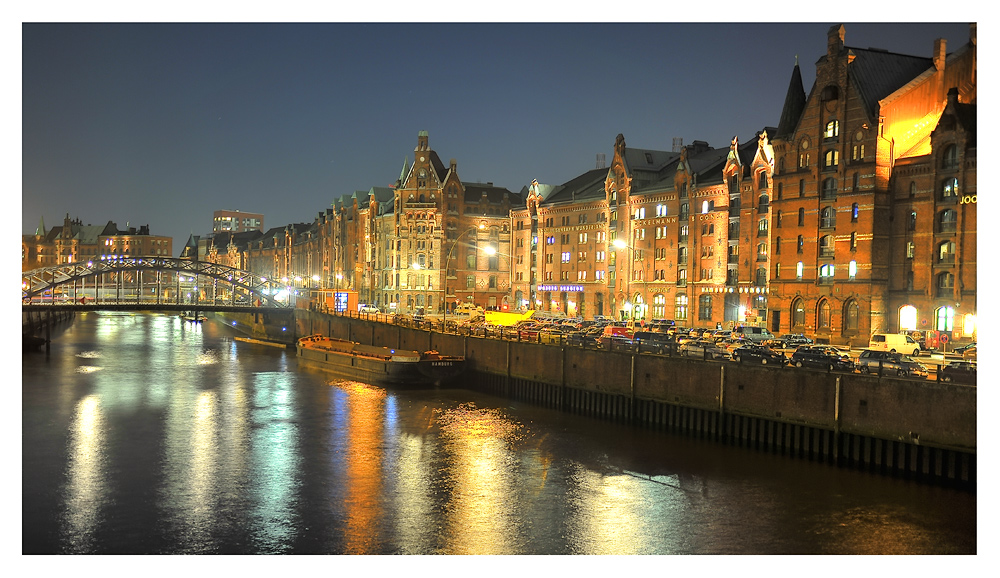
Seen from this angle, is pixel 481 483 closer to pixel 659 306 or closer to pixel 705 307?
pixel 705 307

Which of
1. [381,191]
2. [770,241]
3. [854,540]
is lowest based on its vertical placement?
[854,540]

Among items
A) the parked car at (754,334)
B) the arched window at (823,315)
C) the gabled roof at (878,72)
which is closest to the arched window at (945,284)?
the arched window at (823,315)

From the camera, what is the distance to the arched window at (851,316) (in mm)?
63631

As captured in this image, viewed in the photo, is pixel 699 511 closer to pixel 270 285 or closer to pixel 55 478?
pixel 55 478

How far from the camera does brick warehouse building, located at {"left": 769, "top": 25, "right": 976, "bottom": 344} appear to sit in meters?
58.5

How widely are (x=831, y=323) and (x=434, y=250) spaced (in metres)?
71.6

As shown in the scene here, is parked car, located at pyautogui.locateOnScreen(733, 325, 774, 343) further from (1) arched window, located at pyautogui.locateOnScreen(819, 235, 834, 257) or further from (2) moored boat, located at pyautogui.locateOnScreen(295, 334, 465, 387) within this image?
(2) moored boat, located at pyautogui.locateOnScreen(295, 334, 465, 387)

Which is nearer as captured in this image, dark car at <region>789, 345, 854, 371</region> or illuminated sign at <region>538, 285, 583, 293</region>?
dark car at <region>789, 345, 854, 371</region>

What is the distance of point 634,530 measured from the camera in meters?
29.5

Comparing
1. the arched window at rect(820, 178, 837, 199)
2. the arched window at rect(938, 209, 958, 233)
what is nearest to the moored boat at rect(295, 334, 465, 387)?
the arched window at rect(820, 178, 837, 199)

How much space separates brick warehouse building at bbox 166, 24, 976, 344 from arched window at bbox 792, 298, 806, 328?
17cm

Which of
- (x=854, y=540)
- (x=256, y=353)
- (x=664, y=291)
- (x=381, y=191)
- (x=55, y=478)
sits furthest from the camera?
(x=381, y=191)

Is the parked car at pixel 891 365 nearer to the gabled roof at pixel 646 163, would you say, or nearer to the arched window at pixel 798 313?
the arched window at pixel 798 313

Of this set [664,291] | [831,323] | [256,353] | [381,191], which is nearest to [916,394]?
[831,323]
